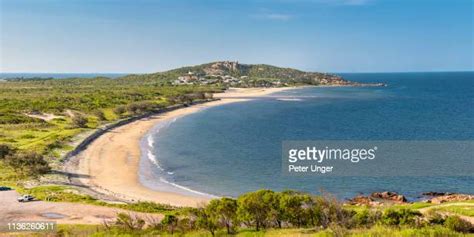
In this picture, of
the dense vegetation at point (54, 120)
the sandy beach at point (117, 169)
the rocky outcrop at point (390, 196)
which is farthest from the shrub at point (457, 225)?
the dense vegetation at point (54, 120)

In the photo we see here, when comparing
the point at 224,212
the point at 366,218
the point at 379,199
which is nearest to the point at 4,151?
the point at 224,212

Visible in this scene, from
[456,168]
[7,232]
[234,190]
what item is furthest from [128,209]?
[456,168]

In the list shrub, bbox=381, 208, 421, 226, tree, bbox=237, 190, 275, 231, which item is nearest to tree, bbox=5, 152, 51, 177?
tree, bbox=237, 190, 275, 231

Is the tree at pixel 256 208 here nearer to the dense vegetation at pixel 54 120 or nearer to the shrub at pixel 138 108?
the dense vegetation at pixel 54 120

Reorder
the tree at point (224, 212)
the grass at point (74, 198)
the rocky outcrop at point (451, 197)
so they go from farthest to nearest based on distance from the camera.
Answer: the rocky outcrop at point (451, 197) → the grass at point (74, 198) → the tree at point (224, 212)

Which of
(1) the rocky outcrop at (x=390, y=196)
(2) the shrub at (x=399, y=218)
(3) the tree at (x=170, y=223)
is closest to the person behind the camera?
(2) the shrub at (x=399, y=218)

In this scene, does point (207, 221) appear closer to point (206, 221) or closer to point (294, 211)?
point (206, 221)
